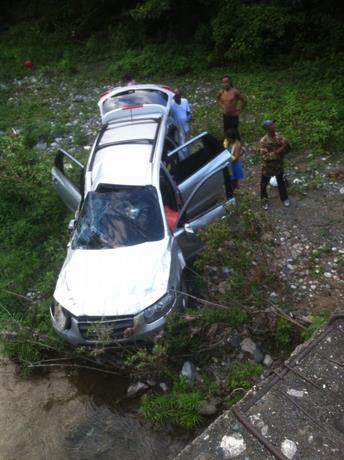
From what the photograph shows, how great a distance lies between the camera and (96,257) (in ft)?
17.8

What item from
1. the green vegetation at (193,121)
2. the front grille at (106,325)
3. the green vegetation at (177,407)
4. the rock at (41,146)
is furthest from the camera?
the rock at (41,146)

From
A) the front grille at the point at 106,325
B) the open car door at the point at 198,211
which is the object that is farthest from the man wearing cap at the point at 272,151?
the front grille at the point at 106,325

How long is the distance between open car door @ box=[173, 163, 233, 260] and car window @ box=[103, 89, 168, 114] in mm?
2103

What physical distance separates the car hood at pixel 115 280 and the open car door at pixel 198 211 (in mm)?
368

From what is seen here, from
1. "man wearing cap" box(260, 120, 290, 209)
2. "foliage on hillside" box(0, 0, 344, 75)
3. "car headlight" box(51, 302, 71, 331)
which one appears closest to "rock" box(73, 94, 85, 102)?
"foliage on hillside" box(0, 0, 344, 75)

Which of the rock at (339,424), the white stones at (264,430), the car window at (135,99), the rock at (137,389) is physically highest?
the car window at (135,99)

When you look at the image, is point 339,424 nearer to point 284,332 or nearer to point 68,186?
point 284,332

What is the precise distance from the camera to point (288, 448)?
3490 mm

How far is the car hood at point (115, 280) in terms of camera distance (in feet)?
16.1

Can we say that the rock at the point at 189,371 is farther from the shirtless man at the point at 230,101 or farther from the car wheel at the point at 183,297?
the shirtless man at the point at 230,101

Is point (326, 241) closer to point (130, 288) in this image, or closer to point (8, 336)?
point (130, 288)

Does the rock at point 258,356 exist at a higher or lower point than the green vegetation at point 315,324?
lower

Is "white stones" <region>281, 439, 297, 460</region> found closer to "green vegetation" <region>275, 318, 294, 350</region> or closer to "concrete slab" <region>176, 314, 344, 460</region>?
"concrete slab" <region>176, 314, 344, 460</region>

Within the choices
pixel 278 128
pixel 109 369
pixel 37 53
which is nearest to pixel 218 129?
pixel 278 128
